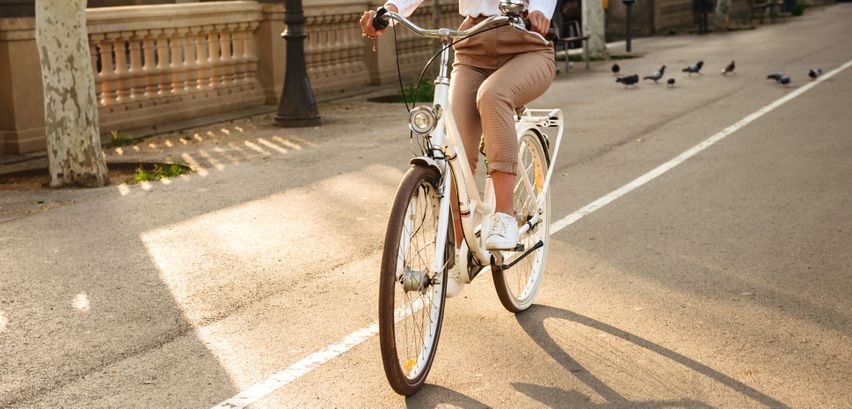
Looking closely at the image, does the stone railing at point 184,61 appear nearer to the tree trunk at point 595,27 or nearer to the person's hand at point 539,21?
the tree trunk at point 595,27

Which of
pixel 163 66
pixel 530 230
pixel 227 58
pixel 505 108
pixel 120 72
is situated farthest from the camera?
pixel 227 58

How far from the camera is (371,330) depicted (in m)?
5.84

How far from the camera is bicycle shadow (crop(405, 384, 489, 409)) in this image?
187 inches

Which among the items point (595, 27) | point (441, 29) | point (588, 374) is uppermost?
point (441, 29)

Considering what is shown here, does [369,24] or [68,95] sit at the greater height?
[369,24]

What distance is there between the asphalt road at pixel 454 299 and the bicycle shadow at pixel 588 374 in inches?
0.5

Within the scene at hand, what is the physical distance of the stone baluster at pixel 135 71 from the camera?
47.3ft

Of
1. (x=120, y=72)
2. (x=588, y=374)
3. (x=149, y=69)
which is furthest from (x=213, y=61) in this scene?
(x=588, y=374)

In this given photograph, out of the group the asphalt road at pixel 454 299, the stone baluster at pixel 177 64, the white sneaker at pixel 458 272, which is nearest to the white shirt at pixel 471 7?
the white sneaker at pixel 458 272

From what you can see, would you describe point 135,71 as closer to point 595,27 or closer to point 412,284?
point 412,284

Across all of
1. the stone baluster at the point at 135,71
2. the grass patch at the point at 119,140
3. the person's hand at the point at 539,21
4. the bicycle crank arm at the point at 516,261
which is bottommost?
the grass patch at the point at 119,140

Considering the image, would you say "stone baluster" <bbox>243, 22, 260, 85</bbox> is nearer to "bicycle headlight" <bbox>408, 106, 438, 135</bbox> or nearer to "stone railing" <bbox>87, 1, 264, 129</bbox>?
"stone railing" <bbox>87, 1, 264, 129</bbox>

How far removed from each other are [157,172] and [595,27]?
1536 centimetres

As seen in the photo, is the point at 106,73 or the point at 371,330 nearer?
the point at 371,330
